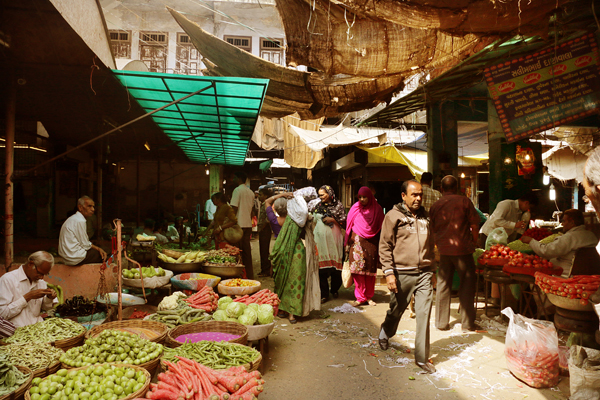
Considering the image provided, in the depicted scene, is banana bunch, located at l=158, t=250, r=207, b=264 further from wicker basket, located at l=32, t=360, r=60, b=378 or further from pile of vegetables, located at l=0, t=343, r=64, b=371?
wicker basket, located at l=32, t=360, r=60, b=378

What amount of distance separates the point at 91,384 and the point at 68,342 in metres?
1.16

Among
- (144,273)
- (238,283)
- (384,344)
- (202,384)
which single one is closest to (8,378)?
(202,384)

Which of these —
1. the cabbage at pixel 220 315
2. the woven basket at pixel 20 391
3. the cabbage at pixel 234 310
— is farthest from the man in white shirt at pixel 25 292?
the cabbage at pixel 234 310

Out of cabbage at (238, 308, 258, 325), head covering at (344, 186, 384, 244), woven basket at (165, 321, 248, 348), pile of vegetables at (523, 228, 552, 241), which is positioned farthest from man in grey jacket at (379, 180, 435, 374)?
pile of vegetables at (523, 228, 552, 241)

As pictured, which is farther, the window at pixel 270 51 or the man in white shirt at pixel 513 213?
the window at pixel 270 51

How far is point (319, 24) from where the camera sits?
451 centimetres

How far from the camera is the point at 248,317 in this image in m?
4.42

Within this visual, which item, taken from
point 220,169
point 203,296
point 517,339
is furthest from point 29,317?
point 220,169

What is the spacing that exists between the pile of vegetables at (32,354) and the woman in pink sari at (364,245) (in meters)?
4.96

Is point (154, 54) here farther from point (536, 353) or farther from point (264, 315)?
point (536, 353)

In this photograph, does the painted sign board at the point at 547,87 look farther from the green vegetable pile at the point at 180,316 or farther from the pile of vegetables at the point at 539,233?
the green vegetable pile at the point at 180,316

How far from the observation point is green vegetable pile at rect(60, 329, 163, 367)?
10.1 ft

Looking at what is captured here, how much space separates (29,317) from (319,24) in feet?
15.7

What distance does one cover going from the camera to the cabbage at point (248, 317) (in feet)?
14.4
